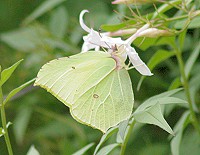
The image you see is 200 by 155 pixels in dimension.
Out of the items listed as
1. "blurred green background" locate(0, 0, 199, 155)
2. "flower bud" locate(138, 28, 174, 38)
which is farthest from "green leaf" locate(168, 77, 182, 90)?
"blurred green background" locate(0, 0, 199, 155)

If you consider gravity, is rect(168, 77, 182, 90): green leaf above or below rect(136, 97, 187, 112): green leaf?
below

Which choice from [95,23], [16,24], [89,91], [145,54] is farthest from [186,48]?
[16,24]

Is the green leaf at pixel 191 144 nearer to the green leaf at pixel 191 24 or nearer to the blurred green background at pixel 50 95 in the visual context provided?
the blurred green background at pixel 50 95

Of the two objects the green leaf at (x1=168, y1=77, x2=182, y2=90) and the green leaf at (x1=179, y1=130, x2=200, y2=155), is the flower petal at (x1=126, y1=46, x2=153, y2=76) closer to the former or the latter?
the green leaf at (x1=168, y1=77, x2=182, y2=90)

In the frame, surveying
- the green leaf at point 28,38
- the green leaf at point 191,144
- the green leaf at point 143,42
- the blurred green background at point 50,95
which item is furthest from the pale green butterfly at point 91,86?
the green leaf at point 28,38

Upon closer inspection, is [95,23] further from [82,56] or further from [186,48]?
[82,56]

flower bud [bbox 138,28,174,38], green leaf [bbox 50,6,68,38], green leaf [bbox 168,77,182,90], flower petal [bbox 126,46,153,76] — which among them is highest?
green leaf [bbox 50,6,68,38]
